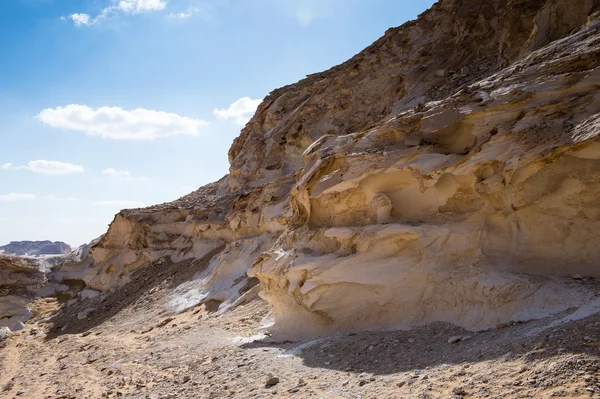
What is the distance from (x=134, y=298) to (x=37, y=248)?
6686 cm

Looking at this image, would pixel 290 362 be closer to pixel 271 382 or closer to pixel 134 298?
pixel 271 382

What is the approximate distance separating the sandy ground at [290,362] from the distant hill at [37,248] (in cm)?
6278

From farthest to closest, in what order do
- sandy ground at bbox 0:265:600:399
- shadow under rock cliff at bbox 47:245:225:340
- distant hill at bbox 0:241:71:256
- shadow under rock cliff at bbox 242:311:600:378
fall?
1. distant hill at bbox 0:241:71:256
2. shadow under rock cliff at bbox 47:245:225:340
3. shadow under rock cliff at bbox 242:311:600:378
4. sandy ground at bbox 0:265:600:399

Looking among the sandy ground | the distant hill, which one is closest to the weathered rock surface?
the sandy ground

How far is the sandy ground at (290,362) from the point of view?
3.96m

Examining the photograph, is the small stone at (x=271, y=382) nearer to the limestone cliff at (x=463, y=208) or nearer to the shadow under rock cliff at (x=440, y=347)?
the shadow under rock cliff at (x=440, y=347)

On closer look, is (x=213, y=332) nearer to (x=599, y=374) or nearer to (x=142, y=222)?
(x=599, y=374)

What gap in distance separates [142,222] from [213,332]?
37.0 ft

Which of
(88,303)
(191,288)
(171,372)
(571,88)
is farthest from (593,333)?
(88,303)

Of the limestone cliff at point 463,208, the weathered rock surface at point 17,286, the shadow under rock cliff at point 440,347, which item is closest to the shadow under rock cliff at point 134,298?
the weathered rock surface at point 17,286

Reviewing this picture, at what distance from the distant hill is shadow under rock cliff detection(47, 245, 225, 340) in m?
56.5

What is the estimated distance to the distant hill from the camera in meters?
68.6

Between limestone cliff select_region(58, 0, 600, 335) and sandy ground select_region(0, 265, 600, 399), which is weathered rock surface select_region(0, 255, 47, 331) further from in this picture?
limestone cliff select_region(58, 0, 600, 335)

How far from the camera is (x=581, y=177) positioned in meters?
6.06
